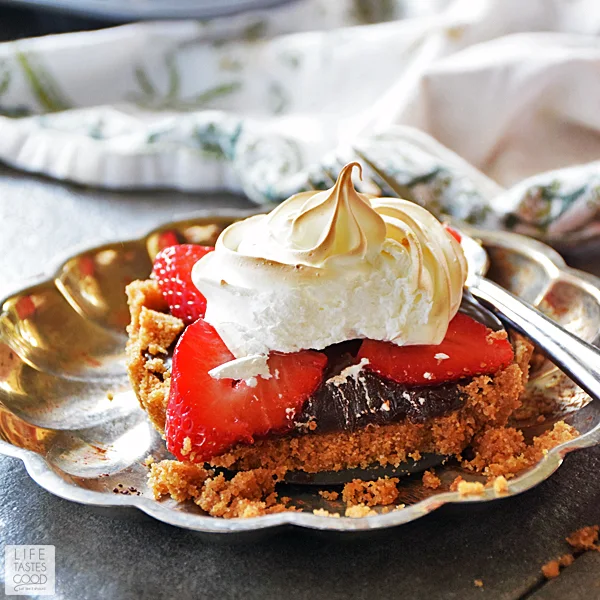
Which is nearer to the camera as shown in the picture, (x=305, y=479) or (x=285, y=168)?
(x=305, y=479)

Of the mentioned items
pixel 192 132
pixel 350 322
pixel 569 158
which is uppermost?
pixel 350 322

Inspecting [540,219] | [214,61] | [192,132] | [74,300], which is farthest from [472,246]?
[214,61]

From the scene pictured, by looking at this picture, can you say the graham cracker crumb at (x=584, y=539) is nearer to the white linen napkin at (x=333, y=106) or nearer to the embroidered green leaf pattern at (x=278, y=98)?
the white linen napkin at (x=333, y=106)

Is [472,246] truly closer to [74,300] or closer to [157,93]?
[74,300]

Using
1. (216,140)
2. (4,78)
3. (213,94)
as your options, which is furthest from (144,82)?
(216,140)

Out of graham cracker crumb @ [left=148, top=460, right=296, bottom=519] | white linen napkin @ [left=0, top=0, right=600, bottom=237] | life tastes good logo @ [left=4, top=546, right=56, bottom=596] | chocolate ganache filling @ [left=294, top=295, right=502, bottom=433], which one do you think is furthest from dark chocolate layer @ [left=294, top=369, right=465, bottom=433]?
white linen napkin @ [left=0, top=0, right=600, bottom=237]
